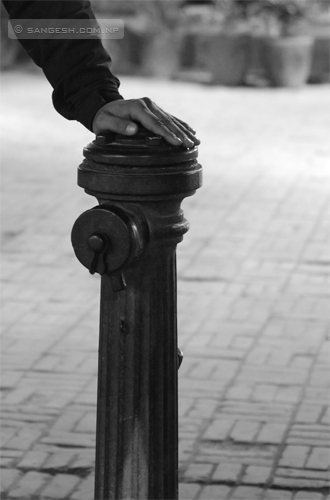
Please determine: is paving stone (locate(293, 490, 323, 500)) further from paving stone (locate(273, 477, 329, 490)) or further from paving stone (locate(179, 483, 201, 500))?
paving stone (locate(179, 483, 201, 500))

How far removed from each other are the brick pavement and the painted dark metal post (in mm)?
868

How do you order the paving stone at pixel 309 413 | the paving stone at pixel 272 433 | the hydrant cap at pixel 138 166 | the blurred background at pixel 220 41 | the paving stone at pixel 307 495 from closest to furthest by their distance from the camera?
the hydrant cap at pixel 138 166
the paving stone at pixel 307 495
the paving stone at pixel 272 433
the paving stone at pixel 309 413
the blurred background at pixel 220 41

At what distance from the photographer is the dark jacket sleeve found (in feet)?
8.89

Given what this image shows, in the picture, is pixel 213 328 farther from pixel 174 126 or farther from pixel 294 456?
pixel 174 126

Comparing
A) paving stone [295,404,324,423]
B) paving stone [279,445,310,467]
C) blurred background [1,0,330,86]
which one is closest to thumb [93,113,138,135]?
paving stone [279,445,310,467]

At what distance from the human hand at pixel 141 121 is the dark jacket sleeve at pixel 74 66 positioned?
0.07 m

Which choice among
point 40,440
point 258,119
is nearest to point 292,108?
point 258,119

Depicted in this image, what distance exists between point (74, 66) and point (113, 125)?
306 millimetres

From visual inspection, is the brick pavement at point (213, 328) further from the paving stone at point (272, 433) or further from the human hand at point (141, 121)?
the human hand at point (141, 121)

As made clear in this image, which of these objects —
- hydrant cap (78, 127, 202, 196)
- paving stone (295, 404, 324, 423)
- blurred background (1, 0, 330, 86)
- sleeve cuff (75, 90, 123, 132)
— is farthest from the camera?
blurred background (1, 0, 330, 86)

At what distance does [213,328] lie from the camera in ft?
16.9

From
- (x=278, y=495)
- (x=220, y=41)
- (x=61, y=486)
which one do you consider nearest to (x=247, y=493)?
(x=278, y=495)

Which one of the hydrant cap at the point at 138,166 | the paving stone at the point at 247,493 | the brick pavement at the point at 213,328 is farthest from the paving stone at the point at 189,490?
the hydrant cap at the point at 138,166

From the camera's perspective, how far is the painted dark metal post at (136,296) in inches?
97.3
